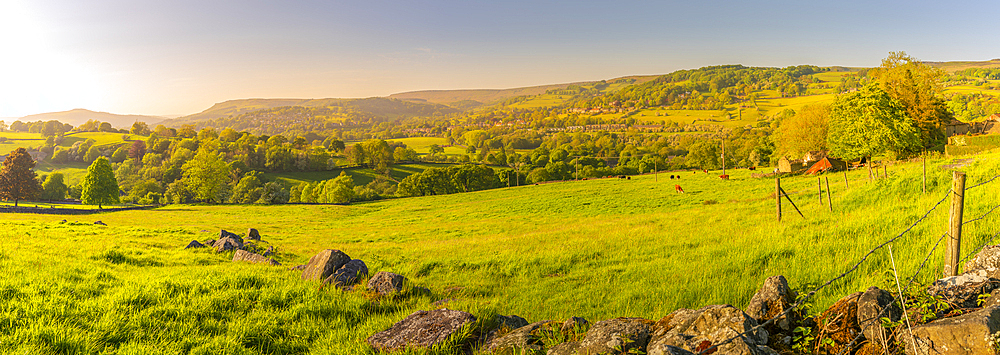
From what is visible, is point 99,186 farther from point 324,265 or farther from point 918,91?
point 918,91

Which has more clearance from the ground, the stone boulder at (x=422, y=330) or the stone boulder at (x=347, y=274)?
the stone boulder at (x=422, y=330)

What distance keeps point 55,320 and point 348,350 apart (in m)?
4.16

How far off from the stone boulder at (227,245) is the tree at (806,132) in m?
67.6

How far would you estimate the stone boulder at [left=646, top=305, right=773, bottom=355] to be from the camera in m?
3.58

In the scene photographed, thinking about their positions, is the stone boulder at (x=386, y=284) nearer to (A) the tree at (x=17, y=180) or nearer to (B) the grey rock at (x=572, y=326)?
(B) the grey rock at (x=572, y=326)

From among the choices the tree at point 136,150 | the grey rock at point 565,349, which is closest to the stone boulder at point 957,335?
the grey rock at point 565,349

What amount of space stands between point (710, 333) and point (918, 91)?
2474 inches

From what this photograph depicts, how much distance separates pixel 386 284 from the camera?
7.96 metres

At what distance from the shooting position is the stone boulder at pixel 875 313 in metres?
3.49

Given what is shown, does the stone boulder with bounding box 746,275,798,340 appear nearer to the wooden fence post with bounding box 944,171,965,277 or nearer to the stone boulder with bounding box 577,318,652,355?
the stone boulder with bounding box 577,318,652,355

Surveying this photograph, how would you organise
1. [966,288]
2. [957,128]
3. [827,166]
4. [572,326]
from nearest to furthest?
1. [966,288]
2. [572,326]
3. [827,166]
4. [957,128]

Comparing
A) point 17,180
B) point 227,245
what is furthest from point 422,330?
point 17,180

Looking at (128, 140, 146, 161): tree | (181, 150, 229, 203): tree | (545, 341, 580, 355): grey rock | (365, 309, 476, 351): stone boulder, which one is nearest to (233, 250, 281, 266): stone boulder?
(365, 309, 476, 351): stone boulder

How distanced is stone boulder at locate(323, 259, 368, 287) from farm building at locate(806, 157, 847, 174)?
4983 cm
